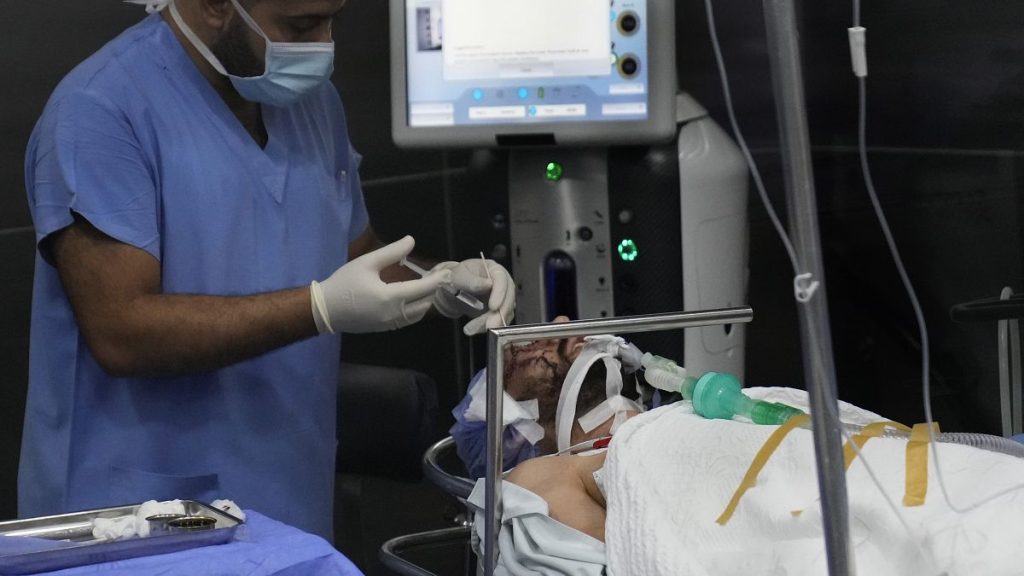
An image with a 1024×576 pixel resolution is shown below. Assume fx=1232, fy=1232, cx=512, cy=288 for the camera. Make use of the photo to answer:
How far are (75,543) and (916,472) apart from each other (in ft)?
2.56

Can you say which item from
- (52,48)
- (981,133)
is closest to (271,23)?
(52,48)

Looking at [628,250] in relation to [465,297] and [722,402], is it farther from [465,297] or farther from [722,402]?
[722,402]

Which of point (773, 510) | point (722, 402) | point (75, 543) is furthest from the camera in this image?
point (722, 402)

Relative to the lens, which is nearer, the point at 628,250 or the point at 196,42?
the point at 196,42

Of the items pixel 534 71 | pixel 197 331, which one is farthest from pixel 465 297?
pixel 534 71

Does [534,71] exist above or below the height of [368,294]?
above

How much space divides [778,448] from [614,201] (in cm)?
99

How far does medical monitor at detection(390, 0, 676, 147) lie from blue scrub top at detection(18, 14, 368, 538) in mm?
238

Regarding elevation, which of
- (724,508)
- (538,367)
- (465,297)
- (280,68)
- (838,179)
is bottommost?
(724,508)

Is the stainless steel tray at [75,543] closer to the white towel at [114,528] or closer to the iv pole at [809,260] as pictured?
the white towel at [114,528]

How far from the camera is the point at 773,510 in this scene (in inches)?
48.3

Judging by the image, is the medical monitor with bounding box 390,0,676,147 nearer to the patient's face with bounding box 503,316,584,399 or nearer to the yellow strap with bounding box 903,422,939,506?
the patient's face with bounding box 503,316,584,399

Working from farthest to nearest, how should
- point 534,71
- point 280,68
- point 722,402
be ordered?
point 534,71 < point 280,68 < point 722,402

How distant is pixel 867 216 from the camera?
3.04 meters
